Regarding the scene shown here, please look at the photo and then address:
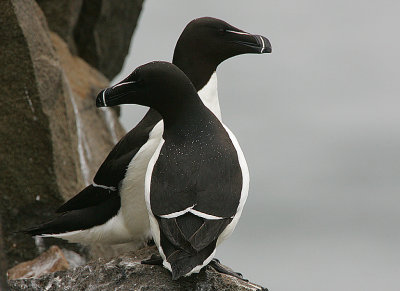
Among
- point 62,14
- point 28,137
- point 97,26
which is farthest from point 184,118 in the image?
point 97,26

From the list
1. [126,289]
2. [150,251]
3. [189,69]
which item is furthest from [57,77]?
[126,289]

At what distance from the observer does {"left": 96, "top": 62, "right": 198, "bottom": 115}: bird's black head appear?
22.2ft

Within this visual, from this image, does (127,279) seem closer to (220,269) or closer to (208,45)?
(220,269)

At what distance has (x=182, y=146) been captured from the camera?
21.6ft

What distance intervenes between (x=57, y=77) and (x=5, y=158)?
928mm

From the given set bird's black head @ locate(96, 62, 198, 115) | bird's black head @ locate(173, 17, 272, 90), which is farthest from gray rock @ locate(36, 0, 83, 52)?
bird's black head @ locate(96, 62, 198, 115)

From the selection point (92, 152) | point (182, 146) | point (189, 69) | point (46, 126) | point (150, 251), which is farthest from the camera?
point (92, 152)

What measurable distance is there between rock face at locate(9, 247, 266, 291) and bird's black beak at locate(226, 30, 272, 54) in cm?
203

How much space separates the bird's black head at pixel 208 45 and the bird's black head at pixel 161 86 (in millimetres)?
1412

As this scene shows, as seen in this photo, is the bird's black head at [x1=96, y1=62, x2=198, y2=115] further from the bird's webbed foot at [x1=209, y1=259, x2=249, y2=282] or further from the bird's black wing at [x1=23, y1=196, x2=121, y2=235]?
the bird's black wing at [x1=23, y1=196, x2=121, y2=235]

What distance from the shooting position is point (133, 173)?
7.73 metres

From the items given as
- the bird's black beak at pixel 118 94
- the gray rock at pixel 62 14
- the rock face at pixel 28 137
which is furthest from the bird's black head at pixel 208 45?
the gray rock at pixel 62 14

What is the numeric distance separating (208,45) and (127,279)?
2.50 metres

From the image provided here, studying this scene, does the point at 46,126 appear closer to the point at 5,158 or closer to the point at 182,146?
the point at 5,158
